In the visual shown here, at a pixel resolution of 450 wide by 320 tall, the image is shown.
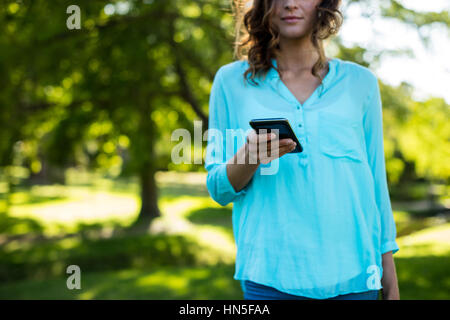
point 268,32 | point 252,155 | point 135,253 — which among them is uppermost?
point 268,32

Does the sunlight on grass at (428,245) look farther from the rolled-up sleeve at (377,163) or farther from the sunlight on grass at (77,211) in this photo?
the sunlight on grass at (77,211)

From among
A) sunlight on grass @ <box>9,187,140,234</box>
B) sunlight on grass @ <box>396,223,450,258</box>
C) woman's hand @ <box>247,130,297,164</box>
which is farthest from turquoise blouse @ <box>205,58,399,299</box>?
sunlight on grass @ <box>9,187,140,234</box>

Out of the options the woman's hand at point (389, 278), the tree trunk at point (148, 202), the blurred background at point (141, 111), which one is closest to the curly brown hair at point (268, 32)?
the woman's hand at point (389, 278)

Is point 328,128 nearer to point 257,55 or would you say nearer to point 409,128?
point 257,55

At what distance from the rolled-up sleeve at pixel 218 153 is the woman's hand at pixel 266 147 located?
0.17m

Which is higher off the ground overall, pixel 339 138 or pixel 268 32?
A: pixel 268 32

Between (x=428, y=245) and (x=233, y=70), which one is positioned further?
(x=428, y=245)

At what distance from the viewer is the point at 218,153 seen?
1791 millimetres

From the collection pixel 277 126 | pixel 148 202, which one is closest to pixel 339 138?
pixel 277 126

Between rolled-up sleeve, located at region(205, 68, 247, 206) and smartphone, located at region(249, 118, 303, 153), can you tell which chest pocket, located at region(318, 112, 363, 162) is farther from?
rolled-up sleeve, located at region(205, 68, 247, 206)

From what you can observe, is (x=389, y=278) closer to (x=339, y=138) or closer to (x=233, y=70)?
→ (x=339, y=138)

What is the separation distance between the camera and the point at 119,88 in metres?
10.1

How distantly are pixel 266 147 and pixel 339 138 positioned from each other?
331mm

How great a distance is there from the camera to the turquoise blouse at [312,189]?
63.5 inches
